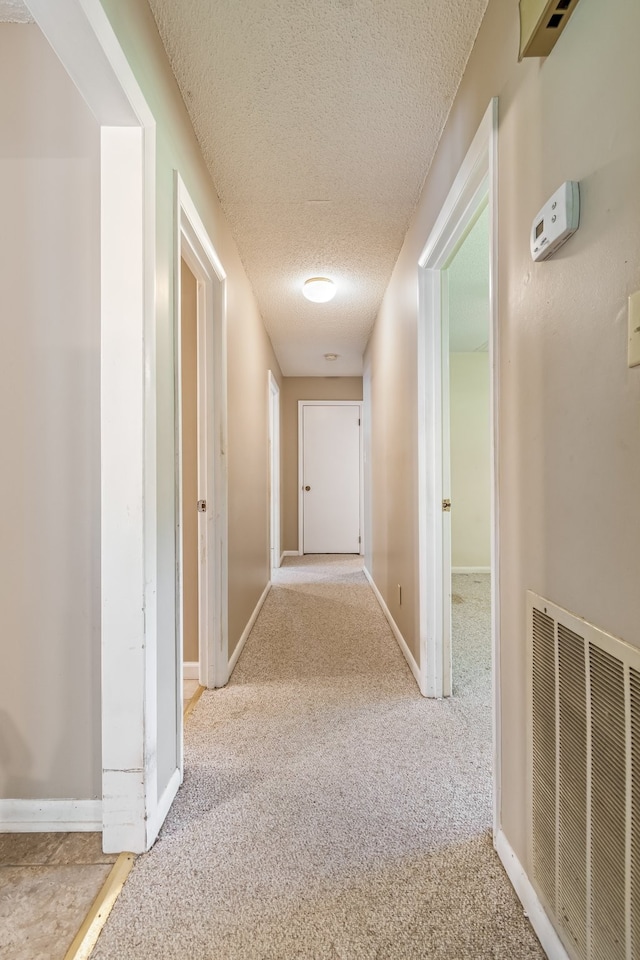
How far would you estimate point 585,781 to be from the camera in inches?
31.9

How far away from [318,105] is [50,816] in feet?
7.82

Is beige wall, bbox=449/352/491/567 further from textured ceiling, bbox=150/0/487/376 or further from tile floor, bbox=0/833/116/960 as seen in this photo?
tile floor, bbox=0/833/116/960

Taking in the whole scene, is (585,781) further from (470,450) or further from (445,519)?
(470,450)

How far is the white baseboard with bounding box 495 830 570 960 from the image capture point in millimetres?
921

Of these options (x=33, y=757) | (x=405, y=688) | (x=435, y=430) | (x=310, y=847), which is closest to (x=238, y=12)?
(x=435, y=430)

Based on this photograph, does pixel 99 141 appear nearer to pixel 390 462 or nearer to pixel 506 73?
pixel 506 73

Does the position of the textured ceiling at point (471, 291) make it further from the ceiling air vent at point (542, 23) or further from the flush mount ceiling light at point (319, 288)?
the ceiling air vent at point (542, 23)

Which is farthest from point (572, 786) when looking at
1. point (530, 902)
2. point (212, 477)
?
point (212, 477)

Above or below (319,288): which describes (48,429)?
below

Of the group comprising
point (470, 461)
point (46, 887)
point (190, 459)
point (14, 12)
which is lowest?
point (46, 887)

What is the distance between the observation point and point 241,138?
5.89 ft

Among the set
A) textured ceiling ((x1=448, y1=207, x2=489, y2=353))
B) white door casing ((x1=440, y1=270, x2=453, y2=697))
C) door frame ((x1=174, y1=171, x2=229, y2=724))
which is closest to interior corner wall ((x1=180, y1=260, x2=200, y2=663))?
door frame ((x1=174, y1=171, x2=229, y2=724))

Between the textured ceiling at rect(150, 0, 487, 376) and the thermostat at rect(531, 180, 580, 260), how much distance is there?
83 cm

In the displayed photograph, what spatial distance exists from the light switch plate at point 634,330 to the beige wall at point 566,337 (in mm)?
21
